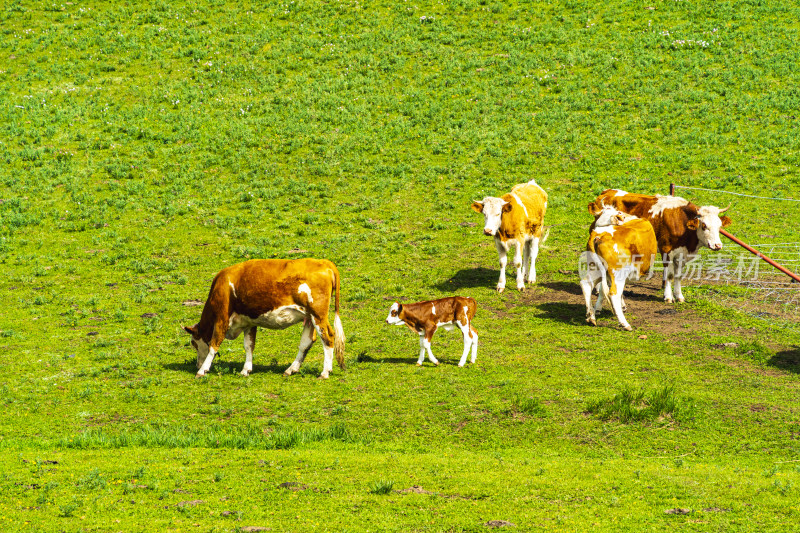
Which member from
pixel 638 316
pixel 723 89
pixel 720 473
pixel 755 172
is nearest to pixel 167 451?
pixel 720 473

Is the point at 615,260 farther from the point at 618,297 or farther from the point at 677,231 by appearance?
the point at 677,231

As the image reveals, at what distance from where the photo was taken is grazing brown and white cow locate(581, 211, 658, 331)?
65.7 ft

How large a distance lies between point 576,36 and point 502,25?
5.14 meters

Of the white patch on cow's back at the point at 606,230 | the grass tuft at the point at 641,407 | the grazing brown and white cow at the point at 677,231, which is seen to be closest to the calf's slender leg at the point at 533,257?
the grazing brown and white cow at the point at 677,231

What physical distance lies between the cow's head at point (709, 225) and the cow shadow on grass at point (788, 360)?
4.14 metres

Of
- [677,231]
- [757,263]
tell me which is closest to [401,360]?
[677,231]

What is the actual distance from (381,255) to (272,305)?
455 inches

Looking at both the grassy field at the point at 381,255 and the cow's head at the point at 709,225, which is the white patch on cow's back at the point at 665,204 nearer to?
the cow's head at the point at 709,225

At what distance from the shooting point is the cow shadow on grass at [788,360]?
661 inches

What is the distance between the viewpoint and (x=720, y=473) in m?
11.5

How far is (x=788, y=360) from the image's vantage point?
1725 centimetres

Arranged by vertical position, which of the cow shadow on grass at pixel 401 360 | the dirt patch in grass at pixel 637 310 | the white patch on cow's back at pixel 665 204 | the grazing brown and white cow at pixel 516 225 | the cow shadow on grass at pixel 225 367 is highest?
the white patch on cow's back at pixel 665 204

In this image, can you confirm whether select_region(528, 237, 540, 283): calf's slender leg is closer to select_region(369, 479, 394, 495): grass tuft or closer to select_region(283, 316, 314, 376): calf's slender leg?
select_region(283, 316, 314, 376): calf's slender leg

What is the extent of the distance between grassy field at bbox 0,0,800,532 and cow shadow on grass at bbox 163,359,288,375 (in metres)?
0.14
